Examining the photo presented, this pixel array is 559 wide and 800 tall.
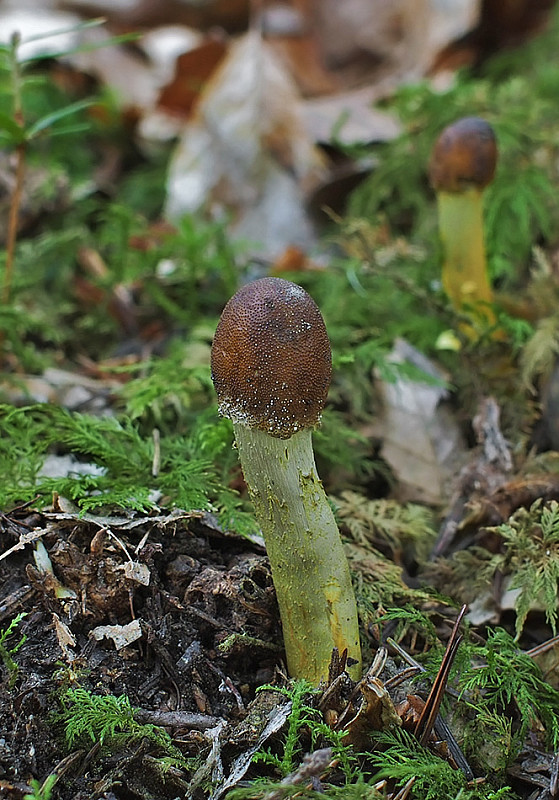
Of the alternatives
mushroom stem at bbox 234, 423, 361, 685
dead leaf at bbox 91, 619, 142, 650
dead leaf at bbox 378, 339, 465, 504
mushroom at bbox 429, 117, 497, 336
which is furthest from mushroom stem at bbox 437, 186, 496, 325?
dead leaf at bbox 91, 619, 142, 650

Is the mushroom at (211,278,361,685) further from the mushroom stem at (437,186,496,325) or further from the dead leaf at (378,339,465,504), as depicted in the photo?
the mushroom stem at (437,186,496,325)

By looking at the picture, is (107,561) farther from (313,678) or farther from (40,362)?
(40,362)

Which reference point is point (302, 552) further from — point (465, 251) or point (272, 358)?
point (465, 251)

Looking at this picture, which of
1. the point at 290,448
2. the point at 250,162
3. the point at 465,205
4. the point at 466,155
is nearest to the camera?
the point at 290,448

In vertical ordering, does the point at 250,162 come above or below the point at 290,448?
above

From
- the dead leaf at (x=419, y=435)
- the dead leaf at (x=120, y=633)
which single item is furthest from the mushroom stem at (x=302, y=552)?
the dead leaf at (x=419, y=435)

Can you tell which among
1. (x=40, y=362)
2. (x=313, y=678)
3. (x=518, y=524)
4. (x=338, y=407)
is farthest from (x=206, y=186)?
(x=313, y=678)

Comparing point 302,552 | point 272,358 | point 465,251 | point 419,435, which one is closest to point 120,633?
point 302,552
